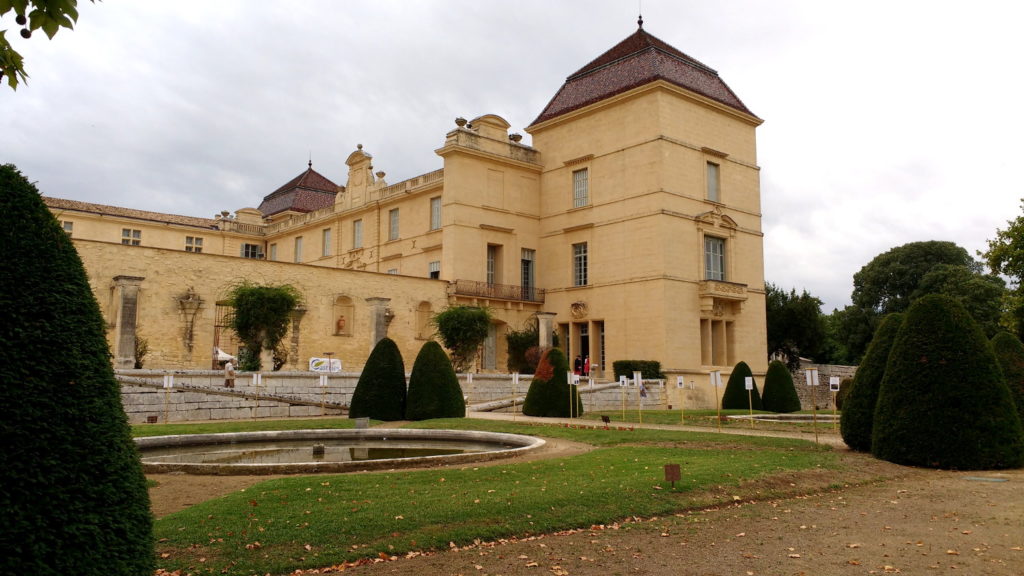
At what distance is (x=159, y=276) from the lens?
27.8m

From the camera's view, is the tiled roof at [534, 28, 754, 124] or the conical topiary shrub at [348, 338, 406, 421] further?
the tiled roof at [534, 28, 754, 124]

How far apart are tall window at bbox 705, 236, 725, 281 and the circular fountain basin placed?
24522mm

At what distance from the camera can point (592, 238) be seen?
37.8 meters

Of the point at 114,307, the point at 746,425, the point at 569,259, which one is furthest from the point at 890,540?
the point at 569,259

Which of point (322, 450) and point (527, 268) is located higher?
point (527, 268)

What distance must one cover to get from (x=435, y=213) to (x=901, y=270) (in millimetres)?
35342

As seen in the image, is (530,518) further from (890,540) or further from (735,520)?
(890,540)

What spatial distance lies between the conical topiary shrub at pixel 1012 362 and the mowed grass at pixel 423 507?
3922 mm

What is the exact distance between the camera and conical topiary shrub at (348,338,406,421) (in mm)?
19391

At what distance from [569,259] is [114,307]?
20.9 metres

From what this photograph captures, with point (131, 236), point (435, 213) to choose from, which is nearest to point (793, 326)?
point (435, 213)

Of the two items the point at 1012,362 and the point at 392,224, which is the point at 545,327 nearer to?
the point at 392,224

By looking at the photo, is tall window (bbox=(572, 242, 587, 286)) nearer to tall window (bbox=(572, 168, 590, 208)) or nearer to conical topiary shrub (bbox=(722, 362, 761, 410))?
tall window (bbox=(572, 168, 590, 208))

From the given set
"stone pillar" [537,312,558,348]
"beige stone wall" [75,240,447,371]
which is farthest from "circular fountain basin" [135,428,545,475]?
"stone pillar" [537,312,558,348]
